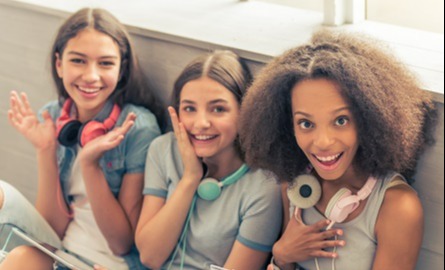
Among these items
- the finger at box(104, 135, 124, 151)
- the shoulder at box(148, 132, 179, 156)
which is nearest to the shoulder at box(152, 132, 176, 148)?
the shoulder at box(148, 132, 179, 156)

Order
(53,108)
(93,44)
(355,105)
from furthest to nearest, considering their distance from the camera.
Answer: (53,108) < (93,44) < (355,105)

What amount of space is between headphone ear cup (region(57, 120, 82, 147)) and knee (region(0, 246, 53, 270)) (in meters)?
0.33

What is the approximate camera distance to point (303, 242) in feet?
6.37

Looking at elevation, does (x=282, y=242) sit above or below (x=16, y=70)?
below

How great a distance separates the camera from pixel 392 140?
1.81 m

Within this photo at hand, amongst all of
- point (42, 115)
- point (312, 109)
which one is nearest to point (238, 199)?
point (312, 109)

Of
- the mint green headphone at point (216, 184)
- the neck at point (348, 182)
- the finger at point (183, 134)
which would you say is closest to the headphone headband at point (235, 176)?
the mint green headphone at point (216, 184)

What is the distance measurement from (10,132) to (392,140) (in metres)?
1.51

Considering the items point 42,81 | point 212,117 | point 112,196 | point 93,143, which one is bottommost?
point 112,196

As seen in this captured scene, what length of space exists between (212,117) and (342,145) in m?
0.41

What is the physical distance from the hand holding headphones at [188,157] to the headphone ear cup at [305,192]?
0.88ft

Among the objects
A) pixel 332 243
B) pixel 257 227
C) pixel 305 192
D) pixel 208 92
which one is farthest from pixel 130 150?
pixel 332 243

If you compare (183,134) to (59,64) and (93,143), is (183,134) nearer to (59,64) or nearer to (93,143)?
(93,143)

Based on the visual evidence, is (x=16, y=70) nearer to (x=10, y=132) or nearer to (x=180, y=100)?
(x=10, y=132)
